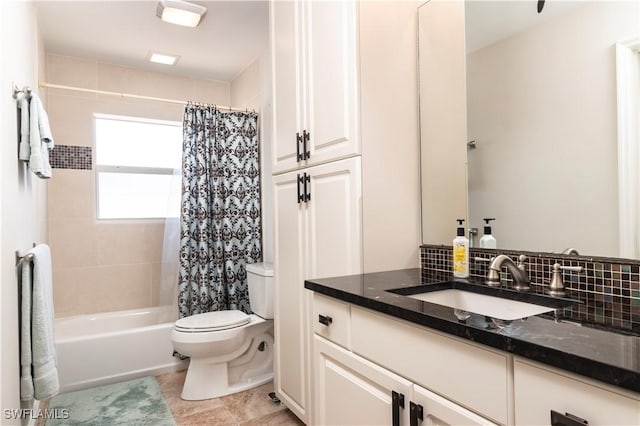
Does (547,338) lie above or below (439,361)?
above

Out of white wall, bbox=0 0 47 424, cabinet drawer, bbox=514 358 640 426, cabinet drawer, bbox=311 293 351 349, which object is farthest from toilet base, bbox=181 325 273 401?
cabinet drawer, bbox=514 358 640 426

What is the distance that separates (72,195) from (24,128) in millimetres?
1592

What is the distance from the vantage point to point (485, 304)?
4.07 ft

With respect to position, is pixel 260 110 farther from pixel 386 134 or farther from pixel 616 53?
pixel 616 53

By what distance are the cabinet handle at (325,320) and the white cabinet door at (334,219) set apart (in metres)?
0.29

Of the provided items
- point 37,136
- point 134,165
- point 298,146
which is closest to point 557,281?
point 298,146

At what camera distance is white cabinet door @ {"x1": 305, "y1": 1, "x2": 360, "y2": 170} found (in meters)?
1.52

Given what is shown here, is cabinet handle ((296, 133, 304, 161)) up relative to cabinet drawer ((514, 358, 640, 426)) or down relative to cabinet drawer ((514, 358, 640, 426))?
up

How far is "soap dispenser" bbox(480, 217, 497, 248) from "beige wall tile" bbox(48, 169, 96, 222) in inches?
120

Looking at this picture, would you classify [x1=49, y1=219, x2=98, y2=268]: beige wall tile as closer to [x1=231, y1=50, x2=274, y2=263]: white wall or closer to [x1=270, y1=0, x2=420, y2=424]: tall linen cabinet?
[x1=231, y1=50, x2=274, y2=263]: white wall

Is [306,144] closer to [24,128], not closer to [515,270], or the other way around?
[515,270]

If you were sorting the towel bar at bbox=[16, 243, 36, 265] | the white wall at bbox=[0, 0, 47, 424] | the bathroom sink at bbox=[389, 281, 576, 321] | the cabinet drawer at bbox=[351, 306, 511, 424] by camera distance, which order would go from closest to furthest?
the cabinet drawer at bbox=[351, 306, 511, 424]
the bathroom sink at bbox=[389, 281, 576, 321]
the white wall at bbox=[0, 0, 47, 424]
the towel bar at bbox=[16, 243, 36, 265]

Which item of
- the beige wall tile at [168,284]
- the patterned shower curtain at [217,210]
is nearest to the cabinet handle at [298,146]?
the patterned shower curtain at [217,210]

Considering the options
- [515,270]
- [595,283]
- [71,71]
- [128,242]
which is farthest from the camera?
[128,242]
